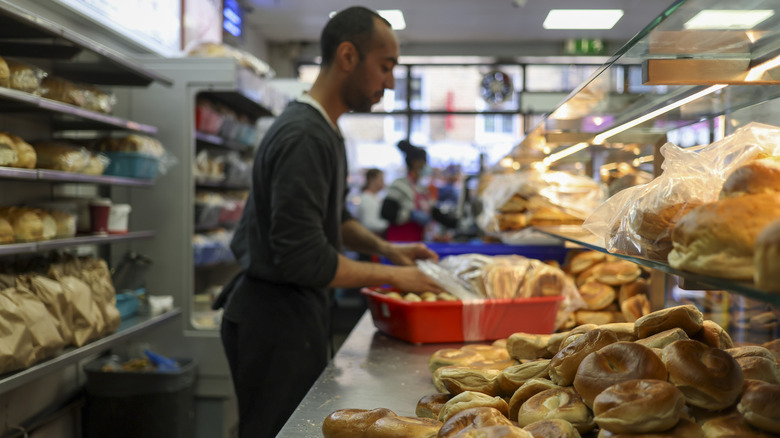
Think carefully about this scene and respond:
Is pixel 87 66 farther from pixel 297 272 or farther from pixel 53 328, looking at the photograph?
pixel 297 272

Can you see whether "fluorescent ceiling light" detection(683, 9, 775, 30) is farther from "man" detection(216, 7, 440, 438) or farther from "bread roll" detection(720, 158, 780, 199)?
"man" detection(216, 7, 440, 438)

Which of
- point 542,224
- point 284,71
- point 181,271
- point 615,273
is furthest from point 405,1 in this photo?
point 615,273

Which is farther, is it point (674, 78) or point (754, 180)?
point (674, 78)

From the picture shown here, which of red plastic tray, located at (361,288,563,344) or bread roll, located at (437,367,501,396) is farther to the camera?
red plastic tray, located at (361,288,563,344)

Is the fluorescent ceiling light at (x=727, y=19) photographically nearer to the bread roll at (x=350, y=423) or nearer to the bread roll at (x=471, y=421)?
the bread roll at (x=471, y=421)

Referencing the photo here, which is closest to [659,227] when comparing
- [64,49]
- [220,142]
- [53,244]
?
[53,244]

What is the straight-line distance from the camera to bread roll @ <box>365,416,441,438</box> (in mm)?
Answer: 1000

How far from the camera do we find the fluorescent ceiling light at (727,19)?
902 mm

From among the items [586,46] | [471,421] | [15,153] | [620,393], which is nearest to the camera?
[620,393]

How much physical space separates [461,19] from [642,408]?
7793 mm

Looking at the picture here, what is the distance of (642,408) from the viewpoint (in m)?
0.79

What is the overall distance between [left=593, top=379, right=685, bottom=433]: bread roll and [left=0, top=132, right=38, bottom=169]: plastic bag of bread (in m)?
2.35

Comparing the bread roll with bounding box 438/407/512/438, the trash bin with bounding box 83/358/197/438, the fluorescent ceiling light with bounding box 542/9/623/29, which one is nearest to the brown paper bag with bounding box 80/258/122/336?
the trash bin with bounding box 83/358/197/438

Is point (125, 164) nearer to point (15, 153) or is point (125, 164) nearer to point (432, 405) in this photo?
point (15, 153)
